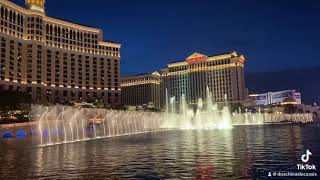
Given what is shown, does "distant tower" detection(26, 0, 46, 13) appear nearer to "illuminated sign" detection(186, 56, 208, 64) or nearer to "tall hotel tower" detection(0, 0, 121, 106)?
"tall hotel tower" detection(0, 0, 121, 106)

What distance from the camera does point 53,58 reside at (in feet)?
470

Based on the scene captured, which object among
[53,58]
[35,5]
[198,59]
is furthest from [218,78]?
[35,5]

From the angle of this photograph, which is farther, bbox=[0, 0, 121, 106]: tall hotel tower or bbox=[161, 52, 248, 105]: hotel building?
bbox=[161, 52, 248, 105]: hotel building

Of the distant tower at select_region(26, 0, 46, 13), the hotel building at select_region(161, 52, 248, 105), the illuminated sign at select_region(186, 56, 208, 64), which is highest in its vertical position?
the distant tower at select_region(26, 0, 46, 13)

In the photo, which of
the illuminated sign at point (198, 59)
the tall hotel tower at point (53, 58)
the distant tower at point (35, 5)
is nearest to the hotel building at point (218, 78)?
the illuminated sign at point (198, 59)

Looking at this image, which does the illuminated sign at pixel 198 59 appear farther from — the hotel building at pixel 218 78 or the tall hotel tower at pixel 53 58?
the tall hotel tower at pixel 53 58

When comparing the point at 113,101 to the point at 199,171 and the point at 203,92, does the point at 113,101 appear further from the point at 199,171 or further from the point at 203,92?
the point at 199,171

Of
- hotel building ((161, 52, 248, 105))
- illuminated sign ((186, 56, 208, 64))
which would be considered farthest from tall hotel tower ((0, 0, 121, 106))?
hotel building ((161, 52, 248, 105))

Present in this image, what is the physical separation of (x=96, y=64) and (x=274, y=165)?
483 ft

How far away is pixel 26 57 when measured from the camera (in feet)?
435

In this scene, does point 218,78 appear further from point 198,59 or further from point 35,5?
point 35,5

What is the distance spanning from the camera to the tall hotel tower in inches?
4938

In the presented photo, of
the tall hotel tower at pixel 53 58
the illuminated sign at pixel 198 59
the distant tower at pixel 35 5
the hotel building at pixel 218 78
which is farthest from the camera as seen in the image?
the illuminated sign at pixel 198 59

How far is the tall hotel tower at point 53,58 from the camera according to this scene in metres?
125
